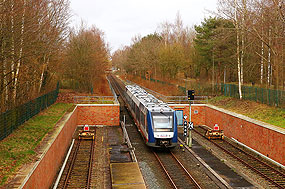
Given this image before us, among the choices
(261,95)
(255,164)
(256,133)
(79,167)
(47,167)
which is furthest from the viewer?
(261,95)

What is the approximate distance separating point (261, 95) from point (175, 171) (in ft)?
44.5

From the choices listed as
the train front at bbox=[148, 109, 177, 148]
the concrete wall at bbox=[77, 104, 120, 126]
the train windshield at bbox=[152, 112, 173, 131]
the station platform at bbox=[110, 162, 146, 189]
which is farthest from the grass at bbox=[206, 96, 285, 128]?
the concrete wall at bbox=[77, 104, 120, 126]

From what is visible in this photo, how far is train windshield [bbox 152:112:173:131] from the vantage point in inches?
717

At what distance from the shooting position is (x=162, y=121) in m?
18.5

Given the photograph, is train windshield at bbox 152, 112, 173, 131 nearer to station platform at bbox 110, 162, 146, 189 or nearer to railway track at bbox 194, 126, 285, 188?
station platform at bbox 110, 162, 146, 189

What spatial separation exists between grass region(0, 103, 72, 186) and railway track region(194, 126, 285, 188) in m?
11.3

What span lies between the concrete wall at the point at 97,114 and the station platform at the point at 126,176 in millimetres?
13826

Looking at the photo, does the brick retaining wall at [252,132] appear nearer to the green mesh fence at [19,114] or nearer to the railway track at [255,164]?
the railway track at [255,164]

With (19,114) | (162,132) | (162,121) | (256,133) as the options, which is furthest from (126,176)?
(256,133)

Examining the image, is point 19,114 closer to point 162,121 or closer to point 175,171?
point 162,121

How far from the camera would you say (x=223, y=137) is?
73.5 feet

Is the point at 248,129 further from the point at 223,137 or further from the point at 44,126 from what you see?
the point at 44,126

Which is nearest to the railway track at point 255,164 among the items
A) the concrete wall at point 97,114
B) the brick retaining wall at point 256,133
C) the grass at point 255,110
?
the brick retaining wall at point 256,133

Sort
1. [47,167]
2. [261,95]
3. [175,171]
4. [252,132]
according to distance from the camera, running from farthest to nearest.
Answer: [261,95] → [252,132] → [175,171] → [47,167]
